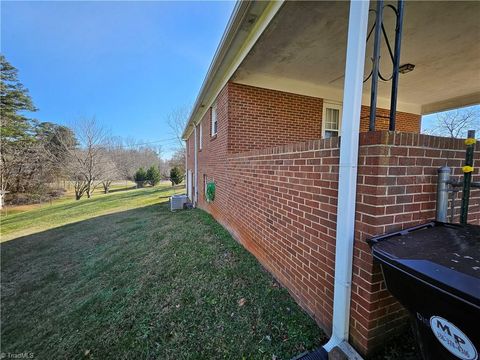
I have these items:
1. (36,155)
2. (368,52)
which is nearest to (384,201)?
(368,52)

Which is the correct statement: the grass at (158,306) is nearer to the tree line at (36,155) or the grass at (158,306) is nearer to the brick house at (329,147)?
the brick house at (329,147)

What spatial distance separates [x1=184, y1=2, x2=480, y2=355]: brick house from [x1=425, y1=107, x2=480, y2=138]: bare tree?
1.85m

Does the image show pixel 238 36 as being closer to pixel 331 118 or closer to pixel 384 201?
pixel 384 201

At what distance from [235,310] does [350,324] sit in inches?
51.8

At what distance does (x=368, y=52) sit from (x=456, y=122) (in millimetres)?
7820

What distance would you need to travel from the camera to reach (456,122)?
796cm

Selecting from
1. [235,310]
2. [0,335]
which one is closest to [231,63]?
[235,310]

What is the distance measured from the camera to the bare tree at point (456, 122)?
23.0 ft

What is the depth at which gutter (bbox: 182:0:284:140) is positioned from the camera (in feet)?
9.26

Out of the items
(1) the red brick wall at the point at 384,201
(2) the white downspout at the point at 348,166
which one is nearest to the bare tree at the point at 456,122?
(1) the red brick wall at the point at 384,201

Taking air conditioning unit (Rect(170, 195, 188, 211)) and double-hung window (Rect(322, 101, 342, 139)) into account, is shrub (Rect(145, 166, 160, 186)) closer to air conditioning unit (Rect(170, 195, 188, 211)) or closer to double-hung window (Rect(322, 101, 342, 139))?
air conditioning unit (Rect(170, 195, 188, 211))

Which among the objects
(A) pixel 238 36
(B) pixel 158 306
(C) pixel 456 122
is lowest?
(B) pixel 158 306

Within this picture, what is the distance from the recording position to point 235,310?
8.19 ft

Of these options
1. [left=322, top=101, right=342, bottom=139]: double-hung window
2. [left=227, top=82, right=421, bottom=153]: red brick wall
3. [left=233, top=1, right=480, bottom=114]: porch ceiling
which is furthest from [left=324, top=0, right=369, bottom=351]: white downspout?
[left=322, top=101, right=342, bottom=139]: double-hung window
